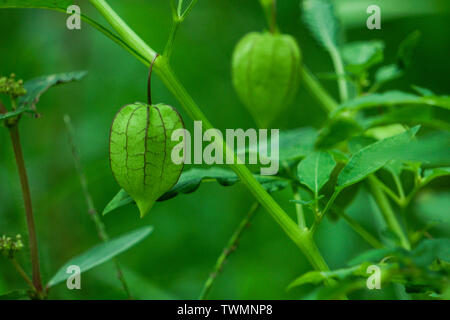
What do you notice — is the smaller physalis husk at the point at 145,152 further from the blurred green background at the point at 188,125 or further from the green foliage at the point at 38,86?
the blurred green background at the point at 188,125

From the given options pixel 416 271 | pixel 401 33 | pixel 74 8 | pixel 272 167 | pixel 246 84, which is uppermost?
pixel 401 33

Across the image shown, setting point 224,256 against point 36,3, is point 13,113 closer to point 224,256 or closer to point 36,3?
point 36,3

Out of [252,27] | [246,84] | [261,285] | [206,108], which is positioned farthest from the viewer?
[252,27]

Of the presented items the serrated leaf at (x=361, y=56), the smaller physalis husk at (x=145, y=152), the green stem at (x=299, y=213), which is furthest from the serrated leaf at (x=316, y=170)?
the serrated leaf at (x=361, y=56)

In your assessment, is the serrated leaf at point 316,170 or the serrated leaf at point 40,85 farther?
the serrated leaf at point 40,85

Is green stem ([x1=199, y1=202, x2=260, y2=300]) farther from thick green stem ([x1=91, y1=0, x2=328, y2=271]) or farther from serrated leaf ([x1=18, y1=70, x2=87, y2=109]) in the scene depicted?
serrated leaf ([x1=18, y1=70, x2=87, y2=109])

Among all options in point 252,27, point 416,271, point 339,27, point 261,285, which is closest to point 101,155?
point 261,285
